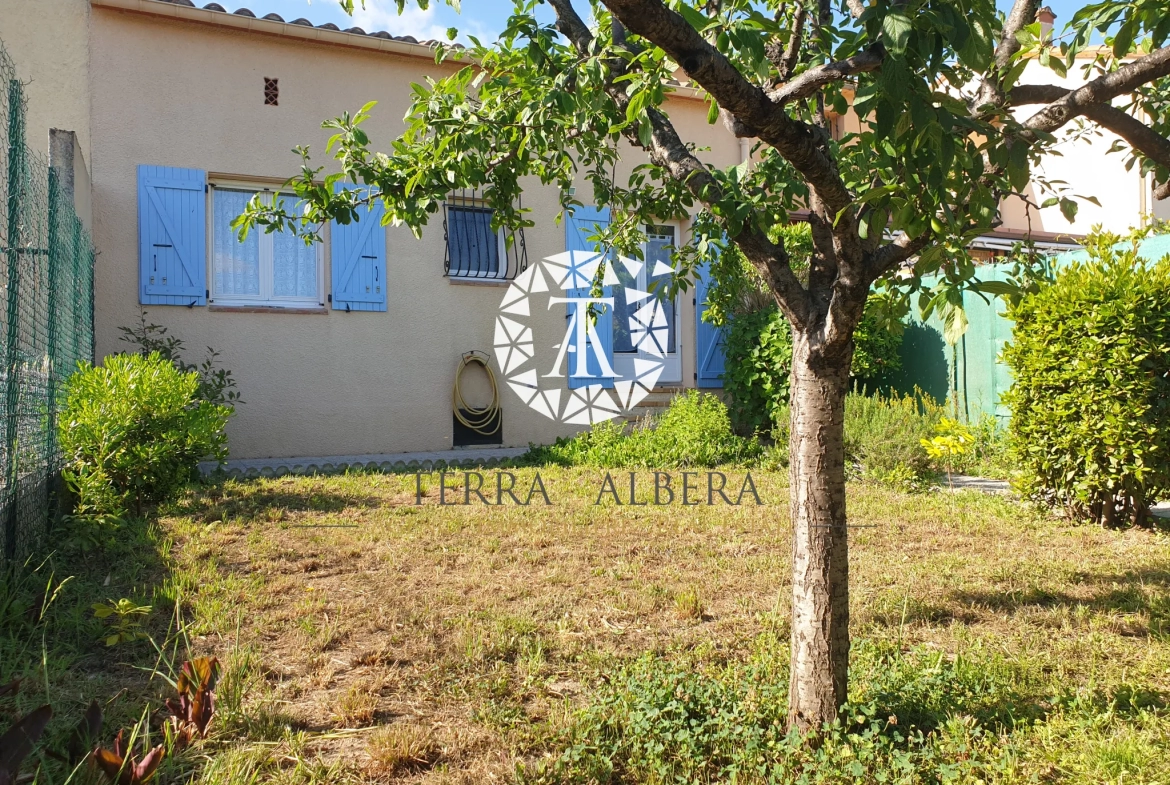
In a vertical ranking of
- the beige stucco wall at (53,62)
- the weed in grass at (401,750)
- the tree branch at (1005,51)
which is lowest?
the weed in grass at (401,750)

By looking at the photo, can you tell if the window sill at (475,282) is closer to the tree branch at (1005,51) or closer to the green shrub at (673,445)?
the green shrub at (673,445)

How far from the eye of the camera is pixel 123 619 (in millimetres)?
3131

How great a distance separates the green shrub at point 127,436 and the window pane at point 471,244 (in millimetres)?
3690

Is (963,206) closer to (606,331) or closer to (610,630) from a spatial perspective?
(610,630)

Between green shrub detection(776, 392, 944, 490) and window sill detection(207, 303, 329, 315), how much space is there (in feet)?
16.4

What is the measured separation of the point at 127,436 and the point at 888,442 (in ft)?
17.7

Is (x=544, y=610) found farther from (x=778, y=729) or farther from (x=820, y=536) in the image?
(x=820, y=536)

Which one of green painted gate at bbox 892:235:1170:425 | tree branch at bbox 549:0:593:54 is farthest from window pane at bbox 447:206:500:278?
tree branch at bbox 549:0:593:54

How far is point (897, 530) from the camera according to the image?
193 inches

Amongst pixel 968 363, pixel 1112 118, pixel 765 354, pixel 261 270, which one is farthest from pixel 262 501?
pixel 968 363

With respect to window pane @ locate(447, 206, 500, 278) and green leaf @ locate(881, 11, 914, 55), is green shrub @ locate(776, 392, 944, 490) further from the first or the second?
green leaf @ locate(881, 11, 914, 55)

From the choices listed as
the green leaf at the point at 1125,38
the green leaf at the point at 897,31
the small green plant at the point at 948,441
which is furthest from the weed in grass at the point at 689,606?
the small green plant at the point at 948,441

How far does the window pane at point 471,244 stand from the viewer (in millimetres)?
8492

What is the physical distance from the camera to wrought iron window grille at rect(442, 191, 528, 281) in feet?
27.8
